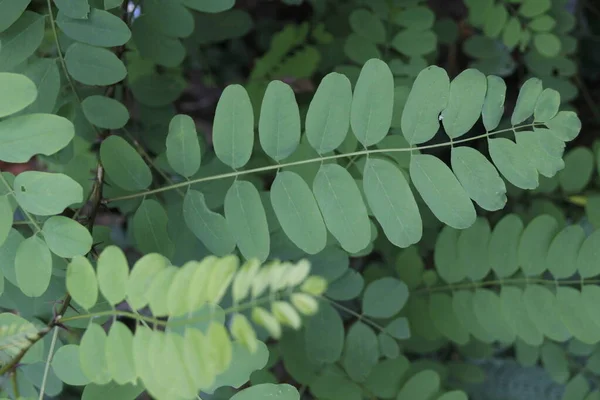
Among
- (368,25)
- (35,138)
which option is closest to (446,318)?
(368,25)

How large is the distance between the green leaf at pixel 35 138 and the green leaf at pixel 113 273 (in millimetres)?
226

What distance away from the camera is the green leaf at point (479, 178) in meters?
0.96

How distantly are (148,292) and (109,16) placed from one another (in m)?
0.60

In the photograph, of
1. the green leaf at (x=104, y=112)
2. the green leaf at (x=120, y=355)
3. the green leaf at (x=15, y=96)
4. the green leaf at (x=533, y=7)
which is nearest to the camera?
the green leaf at (x=120, y=355)

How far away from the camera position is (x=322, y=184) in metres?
1.01

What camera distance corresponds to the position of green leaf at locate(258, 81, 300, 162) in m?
0.99

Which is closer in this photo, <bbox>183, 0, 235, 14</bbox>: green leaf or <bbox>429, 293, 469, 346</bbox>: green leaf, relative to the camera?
<bbox>183, 0, 235, 14</bbox>: green leaf

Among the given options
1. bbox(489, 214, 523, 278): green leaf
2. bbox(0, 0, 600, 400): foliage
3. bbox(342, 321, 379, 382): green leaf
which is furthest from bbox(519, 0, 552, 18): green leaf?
bbox(342, 321, 379, 382): green leaf

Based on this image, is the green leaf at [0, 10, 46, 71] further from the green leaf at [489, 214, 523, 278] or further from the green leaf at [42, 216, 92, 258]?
the green leaf at [489, 214, 523, 278]

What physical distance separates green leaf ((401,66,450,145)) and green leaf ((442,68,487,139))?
0.01 m

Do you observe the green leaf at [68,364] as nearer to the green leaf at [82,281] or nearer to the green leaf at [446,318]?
the green leaf at [82,281]

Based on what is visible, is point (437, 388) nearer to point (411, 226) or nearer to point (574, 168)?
point (411, 226)

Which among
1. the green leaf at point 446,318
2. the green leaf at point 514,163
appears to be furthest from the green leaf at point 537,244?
the green leaf at point 514,163

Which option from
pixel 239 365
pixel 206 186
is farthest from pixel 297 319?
pixel 206 186
